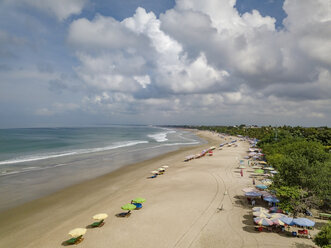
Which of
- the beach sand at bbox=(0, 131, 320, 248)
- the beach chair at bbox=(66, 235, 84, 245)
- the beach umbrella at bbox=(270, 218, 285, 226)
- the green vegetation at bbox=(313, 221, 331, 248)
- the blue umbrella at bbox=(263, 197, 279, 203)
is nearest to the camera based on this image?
the green vegetation at bbox=(313, 221, 331, 248)

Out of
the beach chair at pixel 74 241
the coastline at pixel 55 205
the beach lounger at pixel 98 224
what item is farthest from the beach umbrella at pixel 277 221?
the coastline at pixel 55 205

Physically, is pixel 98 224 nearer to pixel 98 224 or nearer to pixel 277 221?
pixel 98 224

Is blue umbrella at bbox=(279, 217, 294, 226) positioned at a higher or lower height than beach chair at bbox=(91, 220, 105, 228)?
higher

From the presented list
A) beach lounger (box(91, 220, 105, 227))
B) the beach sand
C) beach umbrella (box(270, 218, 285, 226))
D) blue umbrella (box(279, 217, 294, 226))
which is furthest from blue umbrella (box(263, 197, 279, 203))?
beach lounger (box(91, 220, 105, 227))

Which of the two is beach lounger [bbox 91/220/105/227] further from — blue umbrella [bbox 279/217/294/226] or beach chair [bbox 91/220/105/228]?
blue umbrella [bbox 279/217/294/226]

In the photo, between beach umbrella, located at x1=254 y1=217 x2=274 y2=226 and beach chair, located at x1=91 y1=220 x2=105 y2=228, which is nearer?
beach umbrella, located at x1=254 y1=217 x2=274 y2=226

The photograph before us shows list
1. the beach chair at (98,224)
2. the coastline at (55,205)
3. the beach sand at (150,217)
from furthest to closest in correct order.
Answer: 1. the coastline at (55,205)
2. the beach chair at (98,224)
3. the beach sand at (150,217)

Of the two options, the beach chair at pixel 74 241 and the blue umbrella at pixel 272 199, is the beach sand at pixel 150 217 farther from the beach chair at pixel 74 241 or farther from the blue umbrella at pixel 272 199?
the blue umbrella at pixel 272 199

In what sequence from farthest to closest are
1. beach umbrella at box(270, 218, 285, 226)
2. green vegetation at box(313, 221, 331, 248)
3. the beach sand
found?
beach umbrella at box(270, 218, 285, 226) → the beach sand → green vegetation at box(313, 221, 331, 248)
